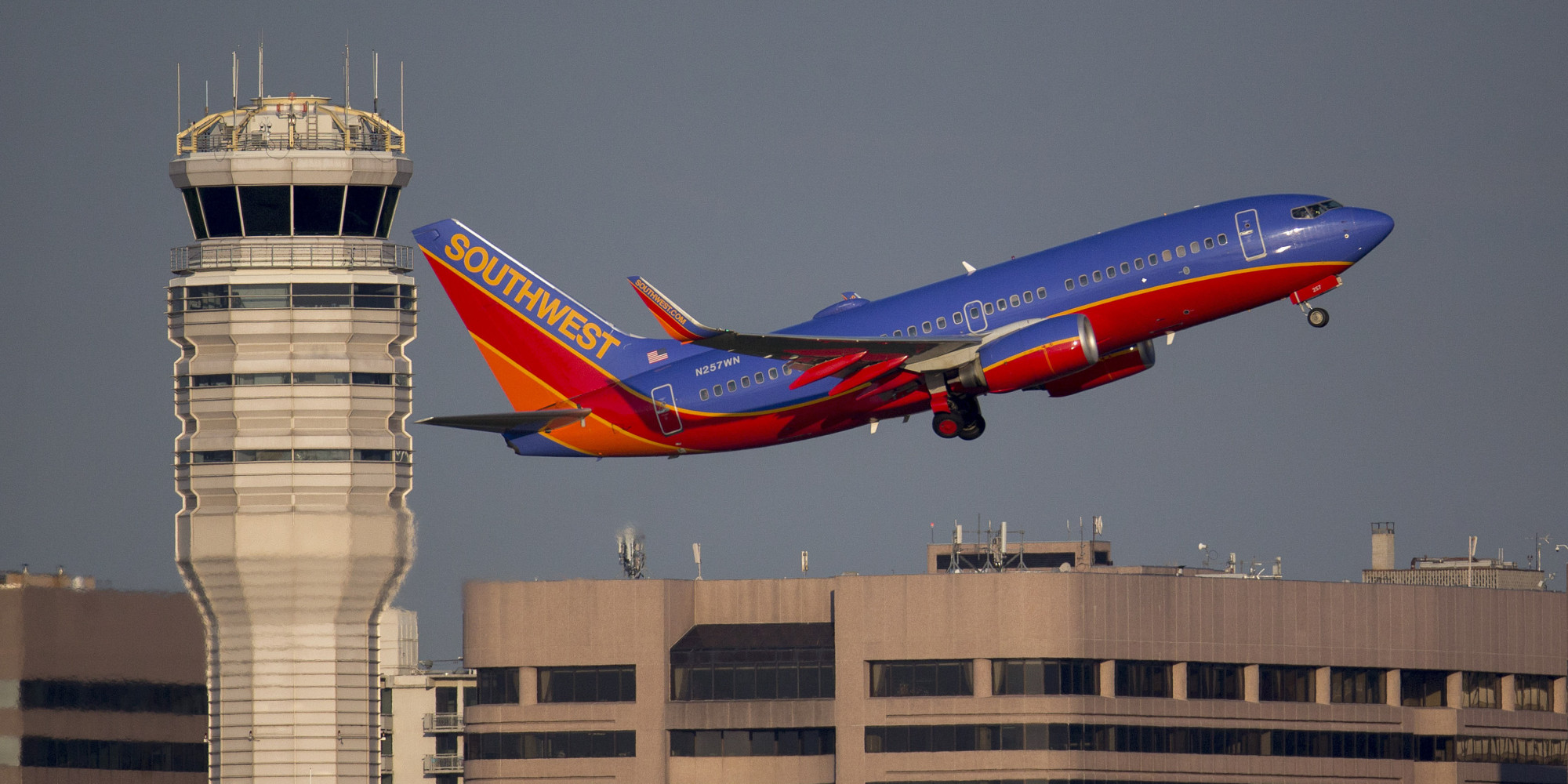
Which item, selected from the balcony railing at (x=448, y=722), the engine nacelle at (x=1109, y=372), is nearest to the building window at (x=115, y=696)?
the balcony railing at (x=448, y=722)

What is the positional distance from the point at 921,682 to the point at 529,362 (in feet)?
166

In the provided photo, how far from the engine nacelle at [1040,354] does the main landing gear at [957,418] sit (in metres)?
2.45

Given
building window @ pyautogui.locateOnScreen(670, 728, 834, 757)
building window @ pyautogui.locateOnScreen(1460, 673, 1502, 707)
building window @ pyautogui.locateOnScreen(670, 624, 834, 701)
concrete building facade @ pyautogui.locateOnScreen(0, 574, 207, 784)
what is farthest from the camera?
building window @ pyautogui.locateOnScreen(1460, 673, 1502, 707)

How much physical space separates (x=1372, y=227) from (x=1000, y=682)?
6164 centimetres

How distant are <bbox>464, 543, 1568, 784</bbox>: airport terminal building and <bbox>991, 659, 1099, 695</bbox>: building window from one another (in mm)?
129

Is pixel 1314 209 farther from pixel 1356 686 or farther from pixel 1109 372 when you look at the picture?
pixel 1356 686

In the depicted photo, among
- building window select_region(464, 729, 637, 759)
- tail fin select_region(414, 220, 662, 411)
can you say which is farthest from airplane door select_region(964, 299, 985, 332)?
building window select_region(464, 729, 637, 759)

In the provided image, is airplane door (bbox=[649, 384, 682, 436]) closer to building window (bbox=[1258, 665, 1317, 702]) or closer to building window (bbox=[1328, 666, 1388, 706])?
building window (bbox=[1258, 665, 1317, 702])

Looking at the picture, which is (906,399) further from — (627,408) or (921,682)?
(921,682)

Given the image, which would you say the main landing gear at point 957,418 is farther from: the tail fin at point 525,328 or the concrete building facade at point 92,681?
the concrete building facade at point 92,681

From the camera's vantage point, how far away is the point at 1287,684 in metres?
150

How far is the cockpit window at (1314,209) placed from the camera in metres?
84.2

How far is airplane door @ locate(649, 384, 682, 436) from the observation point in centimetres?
Result: 9050

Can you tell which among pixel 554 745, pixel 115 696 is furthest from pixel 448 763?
pixel 115 696
